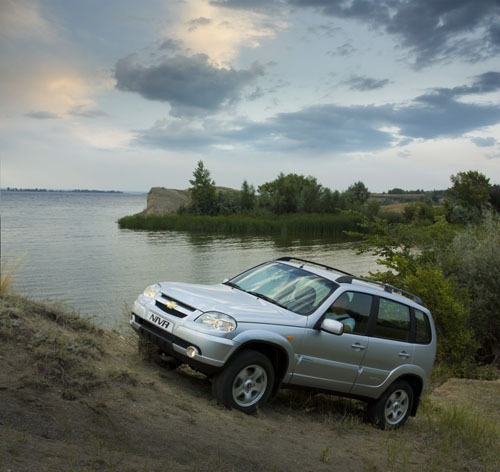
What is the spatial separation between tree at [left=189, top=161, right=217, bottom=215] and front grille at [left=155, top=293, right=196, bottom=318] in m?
57.0

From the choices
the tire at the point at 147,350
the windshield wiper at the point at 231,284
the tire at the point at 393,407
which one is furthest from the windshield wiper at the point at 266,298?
the tire at the point at 393,407

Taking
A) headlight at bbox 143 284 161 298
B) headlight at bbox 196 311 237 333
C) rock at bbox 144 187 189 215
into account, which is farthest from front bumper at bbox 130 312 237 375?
rock at bbox 144 187 189 215

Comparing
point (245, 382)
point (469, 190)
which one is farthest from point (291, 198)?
point (245, 382)

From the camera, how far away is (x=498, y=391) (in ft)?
39.3

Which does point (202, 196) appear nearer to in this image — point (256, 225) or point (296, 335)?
point (256, 225)

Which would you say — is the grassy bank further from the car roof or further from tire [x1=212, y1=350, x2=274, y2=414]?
tire [x1=212, y1=350, x2=274, y2=414]

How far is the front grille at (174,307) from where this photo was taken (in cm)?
646

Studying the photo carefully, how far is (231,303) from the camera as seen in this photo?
21.5ft

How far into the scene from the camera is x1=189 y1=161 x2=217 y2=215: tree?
64.2 meters

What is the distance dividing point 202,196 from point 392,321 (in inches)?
2257

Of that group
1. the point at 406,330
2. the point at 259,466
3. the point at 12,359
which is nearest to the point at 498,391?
the point at 406,330

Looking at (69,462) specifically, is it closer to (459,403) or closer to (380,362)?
(380,362)

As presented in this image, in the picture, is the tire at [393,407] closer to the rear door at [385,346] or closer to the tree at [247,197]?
the rear door at [385,346]

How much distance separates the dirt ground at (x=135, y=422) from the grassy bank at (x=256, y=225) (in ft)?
140
